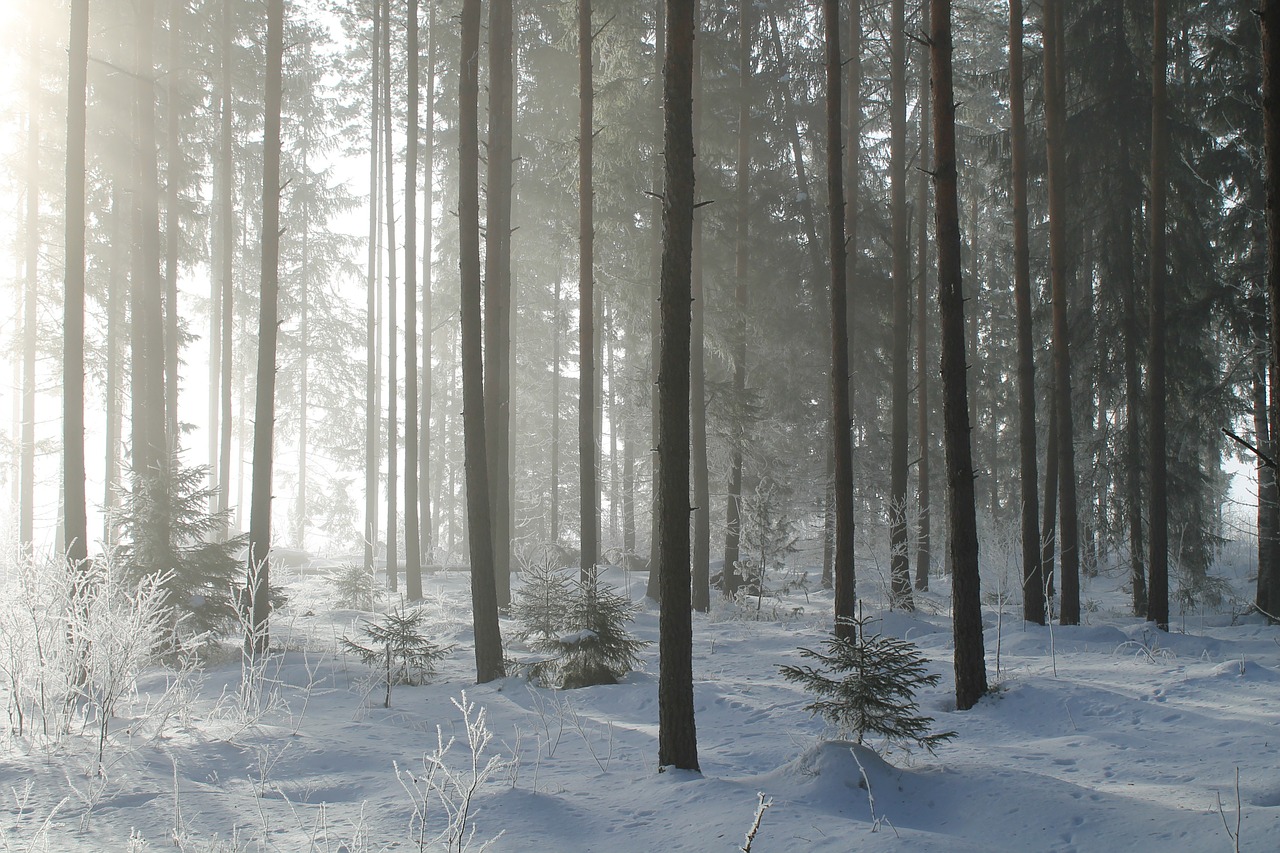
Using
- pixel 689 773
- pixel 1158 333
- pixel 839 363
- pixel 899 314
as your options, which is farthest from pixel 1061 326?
pixel 689 773

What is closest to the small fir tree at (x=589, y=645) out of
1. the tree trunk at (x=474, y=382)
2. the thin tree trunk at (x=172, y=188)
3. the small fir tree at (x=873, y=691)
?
the tree trunk at (x=474, y=382)

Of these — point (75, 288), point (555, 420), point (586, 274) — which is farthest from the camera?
point (555, 420)

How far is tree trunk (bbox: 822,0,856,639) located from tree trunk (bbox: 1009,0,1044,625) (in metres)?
3.36

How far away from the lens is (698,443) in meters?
15.0

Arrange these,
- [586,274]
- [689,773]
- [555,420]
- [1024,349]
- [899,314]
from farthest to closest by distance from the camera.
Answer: [555,420] → [899,314] → [586,274] → [1024,349] → [689,773]

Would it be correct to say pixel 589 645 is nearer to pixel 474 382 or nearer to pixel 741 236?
pixel 474 382

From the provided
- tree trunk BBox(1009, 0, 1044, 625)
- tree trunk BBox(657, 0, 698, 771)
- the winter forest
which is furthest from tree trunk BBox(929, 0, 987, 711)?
tree trunk BBox(1009, 0, 1044, 625)

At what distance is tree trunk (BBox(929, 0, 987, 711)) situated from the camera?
26.0 ft

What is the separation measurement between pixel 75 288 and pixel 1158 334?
606 inches

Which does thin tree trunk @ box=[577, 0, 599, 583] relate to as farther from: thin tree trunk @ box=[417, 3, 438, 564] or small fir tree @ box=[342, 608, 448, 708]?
thin tree trunk @ box=[417, 3, 438, 564]

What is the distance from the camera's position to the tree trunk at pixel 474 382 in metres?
9.88

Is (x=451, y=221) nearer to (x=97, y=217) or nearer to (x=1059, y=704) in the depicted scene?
(x=97, y=217)

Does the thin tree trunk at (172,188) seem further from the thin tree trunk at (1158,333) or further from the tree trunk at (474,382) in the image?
the thin tree trunk at (1158,333)

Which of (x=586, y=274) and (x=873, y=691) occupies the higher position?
(x=586, y=274)
